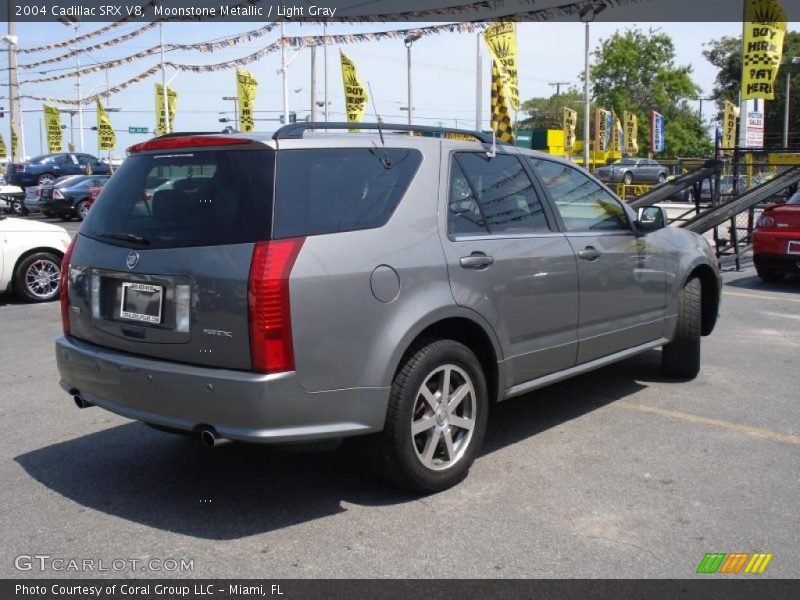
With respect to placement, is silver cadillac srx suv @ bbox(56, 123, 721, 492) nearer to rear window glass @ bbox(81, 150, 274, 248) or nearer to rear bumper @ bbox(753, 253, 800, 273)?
rear window glass @ bbox(81, 150, 274, 248)

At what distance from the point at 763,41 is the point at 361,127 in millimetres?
14797

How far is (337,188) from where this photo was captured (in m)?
3.68

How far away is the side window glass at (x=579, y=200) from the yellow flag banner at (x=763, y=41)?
12.6 m

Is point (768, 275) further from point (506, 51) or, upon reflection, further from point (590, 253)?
point (506, 51)

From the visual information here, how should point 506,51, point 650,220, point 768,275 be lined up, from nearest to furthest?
point 650,220 < point 768,275 < point 506,51

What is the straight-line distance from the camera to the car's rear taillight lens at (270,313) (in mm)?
3297

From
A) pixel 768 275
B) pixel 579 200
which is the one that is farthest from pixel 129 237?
pixel 768 275

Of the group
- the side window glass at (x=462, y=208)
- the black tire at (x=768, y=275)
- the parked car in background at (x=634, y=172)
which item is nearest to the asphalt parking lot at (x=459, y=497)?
the side window glass at (x=462, y=208)

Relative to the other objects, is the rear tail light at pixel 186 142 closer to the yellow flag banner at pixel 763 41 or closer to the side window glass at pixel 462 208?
the side window glass at pixel 462 208

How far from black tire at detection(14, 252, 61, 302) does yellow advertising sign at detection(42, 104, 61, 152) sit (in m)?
37.4

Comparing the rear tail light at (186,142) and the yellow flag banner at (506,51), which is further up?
the yellow flag banner at (506,51)

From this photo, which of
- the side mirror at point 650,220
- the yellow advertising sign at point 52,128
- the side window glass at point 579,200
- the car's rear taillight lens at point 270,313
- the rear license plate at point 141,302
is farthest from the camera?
the yellow advertising sign at point 52,128
